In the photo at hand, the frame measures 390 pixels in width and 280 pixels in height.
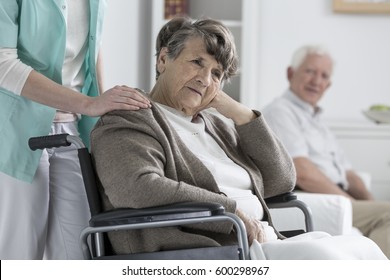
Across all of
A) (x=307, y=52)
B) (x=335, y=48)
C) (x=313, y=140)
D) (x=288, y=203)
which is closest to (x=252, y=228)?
(x=288, y=203)

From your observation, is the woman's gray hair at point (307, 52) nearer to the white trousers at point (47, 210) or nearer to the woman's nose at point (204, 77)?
the woman's nose at point (204, 77)

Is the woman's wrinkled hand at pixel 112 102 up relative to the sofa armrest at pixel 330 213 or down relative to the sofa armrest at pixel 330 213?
up

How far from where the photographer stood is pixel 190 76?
2.47 meters

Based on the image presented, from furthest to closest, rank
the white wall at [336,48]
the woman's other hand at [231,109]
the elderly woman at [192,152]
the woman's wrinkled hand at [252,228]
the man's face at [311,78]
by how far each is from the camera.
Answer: the white wall at [336,48] → the man's face at [311,78] → the woman's other hand at [231,109] → the woman's wrinkled hand at [252,228] → the elderly woman at [192,152]

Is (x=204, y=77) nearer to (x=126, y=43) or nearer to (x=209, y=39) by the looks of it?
(x=209, y=39)

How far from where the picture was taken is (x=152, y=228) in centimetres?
227

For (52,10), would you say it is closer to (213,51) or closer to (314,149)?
(213,51)

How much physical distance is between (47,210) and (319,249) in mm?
790

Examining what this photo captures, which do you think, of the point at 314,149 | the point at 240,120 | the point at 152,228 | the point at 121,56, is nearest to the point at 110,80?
the point at 121,56

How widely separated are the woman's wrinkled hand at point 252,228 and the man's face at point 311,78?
2.22m

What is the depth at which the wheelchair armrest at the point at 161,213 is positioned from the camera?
6.95 feet

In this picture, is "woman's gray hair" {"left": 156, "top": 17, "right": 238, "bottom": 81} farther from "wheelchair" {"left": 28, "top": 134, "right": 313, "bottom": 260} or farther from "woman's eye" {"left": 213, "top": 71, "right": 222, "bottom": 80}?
"wheelchair" {"left": 28, "top": 134, "right": 313, "bottom": 260}

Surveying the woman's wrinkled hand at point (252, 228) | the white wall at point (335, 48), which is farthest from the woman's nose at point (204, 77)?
the white wall at point (335, 48)

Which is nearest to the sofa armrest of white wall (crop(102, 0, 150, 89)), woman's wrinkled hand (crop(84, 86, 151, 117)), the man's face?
woman's wrinkled hand (crop(84, 86, 151, 117))
